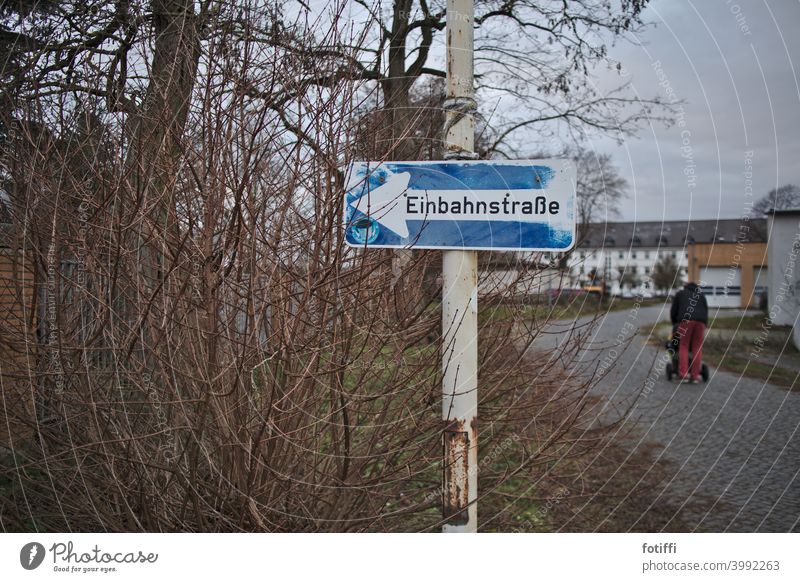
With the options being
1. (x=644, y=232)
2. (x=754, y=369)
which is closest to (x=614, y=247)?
(x=644, y=232)

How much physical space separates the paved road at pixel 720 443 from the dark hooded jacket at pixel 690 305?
3.13ft

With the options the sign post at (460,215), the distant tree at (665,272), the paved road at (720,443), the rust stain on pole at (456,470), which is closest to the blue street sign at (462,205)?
the sign post at (460,215)

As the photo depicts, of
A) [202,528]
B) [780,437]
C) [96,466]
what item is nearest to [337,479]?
[202,528]

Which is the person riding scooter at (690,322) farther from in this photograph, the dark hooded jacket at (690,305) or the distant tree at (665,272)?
the distant tree at (665,272)

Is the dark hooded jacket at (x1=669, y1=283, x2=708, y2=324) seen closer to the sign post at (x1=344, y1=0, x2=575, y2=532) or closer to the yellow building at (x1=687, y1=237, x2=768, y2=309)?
the yellow building at (x1=687, y1=237, x2=768, y2=309)

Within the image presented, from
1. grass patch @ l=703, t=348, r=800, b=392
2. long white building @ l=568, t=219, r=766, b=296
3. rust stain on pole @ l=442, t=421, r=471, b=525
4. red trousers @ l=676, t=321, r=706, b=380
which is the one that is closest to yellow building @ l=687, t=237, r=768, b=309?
red trousers @ l=676, t=321, r=706, b=380

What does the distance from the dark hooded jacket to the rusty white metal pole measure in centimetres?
594

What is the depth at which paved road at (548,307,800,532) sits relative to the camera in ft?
11.0

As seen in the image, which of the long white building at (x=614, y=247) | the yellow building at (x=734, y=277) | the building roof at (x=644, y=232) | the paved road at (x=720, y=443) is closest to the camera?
the long white building at (x=614, y=247)

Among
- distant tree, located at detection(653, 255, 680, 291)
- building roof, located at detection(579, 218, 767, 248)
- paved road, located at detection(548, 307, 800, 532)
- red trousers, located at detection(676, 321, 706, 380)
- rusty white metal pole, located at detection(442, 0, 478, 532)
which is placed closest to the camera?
rusty white metal pole, located at detection(442, 0, 478, 532)

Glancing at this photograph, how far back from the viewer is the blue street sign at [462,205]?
1.95 metres

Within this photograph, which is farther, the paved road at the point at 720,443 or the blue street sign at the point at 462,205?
the paved road at the point at 720,443
